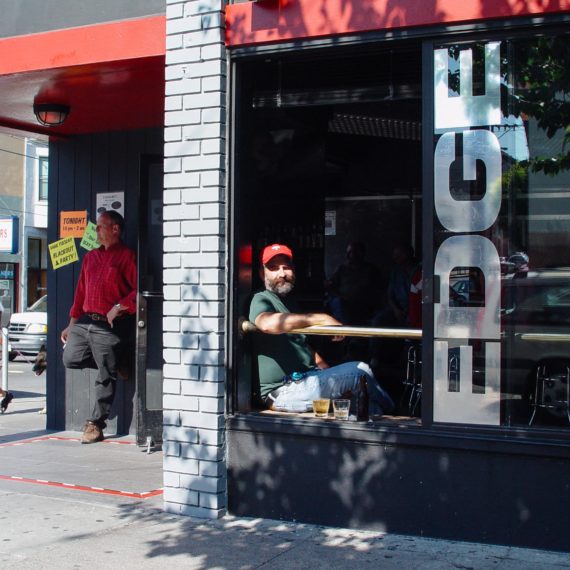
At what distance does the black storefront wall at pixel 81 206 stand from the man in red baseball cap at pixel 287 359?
2.84 m

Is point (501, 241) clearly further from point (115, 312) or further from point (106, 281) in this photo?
point (106, 281)

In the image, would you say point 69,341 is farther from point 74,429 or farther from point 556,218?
point 556,218

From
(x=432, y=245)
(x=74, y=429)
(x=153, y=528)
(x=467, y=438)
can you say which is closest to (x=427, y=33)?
(x=432, y=245)

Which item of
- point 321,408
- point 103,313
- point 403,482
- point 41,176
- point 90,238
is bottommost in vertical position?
point 403,482

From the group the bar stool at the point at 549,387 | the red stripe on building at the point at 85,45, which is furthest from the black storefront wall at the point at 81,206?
the bar stool at the point at 549,387

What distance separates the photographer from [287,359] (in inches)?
245

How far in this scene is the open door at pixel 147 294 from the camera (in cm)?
768

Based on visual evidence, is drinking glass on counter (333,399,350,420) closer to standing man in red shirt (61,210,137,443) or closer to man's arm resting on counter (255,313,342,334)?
man's arm resting on counter (255,313,342,334)

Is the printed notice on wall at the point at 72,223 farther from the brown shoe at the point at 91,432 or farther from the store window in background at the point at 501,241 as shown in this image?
the store window in background at the point at 501,241

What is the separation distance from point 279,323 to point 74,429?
405cm

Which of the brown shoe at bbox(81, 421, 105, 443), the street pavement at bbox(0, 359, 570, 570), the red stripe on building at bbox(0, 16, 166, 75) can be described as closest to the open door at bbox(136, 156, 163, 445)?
the street pavement at bbox(0, 359, 570, 570)

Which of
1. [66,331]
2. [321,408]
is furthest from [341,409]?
[66,331]

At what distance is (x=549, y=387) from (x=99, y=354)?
454 cm

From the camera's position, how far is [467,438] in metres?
5.11
